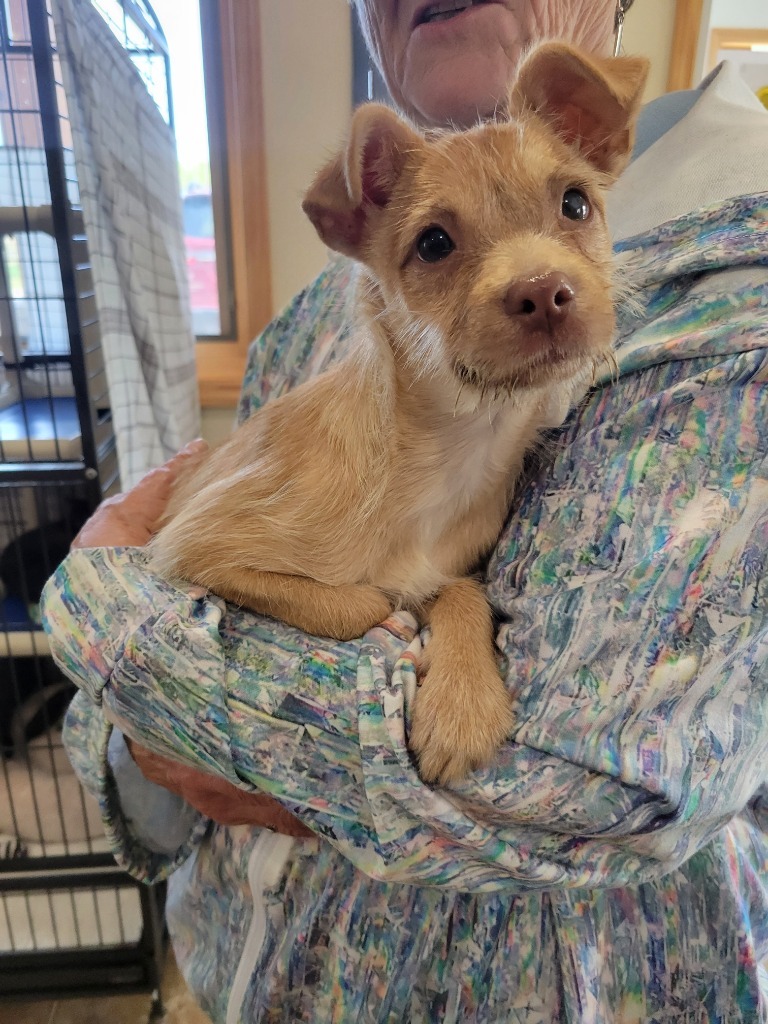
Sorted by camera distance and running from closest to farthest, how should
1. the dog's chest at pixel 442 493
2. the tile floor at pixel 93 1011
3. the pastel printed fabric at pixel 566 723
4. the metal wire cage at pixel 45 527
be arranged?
1. the pastel printed fabric at pixel 566 723
2. the dog's chest at pixel 442 493
3. the metal wire cage at pixel 45 527
4. the tile floor at pixel 93 1011

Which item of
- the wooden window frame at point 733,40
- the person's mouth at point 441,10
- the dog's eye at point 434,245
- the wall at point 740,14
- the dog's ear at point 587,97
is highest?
the wall at point 740,14

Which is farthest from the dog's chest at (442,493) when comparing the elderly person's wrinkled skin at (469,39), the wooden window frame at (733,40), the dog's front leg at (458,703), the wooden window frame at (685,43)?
the wooden window frame at (733,40)

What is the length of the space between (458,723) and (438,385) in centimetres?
39

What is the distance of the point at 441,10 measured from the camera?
0.96 metres

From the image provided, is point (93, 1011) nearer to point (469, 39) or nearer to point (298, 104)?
point (469, 39)

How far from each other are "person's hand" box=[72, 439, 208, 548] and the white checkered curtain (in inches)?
11.3

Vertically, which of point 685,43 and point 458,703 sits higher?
point 685,43

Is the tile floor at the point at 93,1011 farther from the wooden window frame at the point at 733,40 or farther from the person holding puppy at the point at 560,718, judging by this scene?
the wooden window frame at the point at 733,40

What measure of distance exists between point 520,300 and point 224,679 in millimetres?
449

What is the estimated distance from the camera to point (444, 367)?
0.77 metres

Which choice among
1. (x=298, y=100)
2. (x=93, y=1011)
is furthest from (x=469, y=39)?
(x=93, y=1011)

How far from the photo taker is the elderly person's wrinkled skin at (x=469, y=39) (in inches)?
36.5

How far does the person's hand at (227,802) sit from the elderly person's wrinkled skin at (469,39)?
0.93 m

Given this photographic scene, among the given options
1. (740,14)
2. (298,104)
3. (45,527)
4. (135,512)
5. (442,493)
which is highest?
(740,14)
